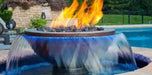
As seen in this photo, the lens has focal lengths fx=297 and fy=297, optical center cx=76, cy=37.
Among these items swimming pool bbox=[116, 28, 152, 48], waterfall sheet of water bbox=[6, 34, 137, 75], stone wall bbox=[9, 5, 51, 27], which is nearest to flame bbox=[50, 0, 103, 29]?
waterfall sheet of water bbox=[6, 34, 137, 75]

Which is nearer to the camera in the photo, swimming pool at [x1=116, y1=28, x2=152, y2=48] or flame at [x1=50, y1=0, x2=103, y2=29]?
flame at [x1=50, y1=0, x2=103, y2=29]

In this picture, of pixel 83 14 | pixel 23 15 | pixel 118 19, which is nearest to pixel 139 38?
pixel 23 15

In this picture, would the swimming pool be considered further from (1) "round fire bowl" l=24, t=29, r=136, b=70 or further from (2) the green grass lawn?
(1) "round fire bowl" l=24, t=29, r=136, b=70

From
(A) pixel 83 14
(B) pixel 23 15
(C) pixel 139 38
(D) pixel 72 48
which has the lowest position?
(C) pixel 139 38

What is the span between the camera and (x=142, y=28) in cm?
2317

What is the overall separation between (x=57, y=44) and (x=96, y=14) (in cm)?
146

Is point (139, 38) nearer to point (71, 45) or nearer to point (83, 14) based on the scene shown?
point (83, 14)

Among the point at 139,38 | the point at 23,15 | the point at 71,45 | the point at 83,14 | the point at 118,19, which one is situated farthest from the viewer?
the point at 118,19

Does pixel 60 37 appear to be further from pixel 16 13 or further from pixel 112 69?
pixel 16 13

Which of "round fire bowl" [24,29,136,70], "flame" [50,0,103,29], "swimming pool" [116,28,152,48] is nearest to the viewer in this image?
"round fire bowl" [24,29,136,70]

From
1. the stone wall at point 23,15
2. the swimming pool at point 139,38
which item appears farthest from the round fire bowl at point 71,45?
the stone wall at point 23,15

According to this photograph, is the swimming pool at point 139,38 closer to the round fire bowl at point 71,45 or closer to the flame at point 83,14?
the flame at point 83,14

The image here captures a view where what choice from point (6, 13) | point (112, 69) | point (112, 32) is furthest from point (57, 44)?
point (6, 13)

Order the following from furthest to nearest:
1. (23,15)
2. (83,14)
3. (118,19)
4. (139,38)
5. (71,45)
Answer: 1. (118,19)
2. (23,15)
3. (139,38)
4. (83,14)
5. (71,45)
